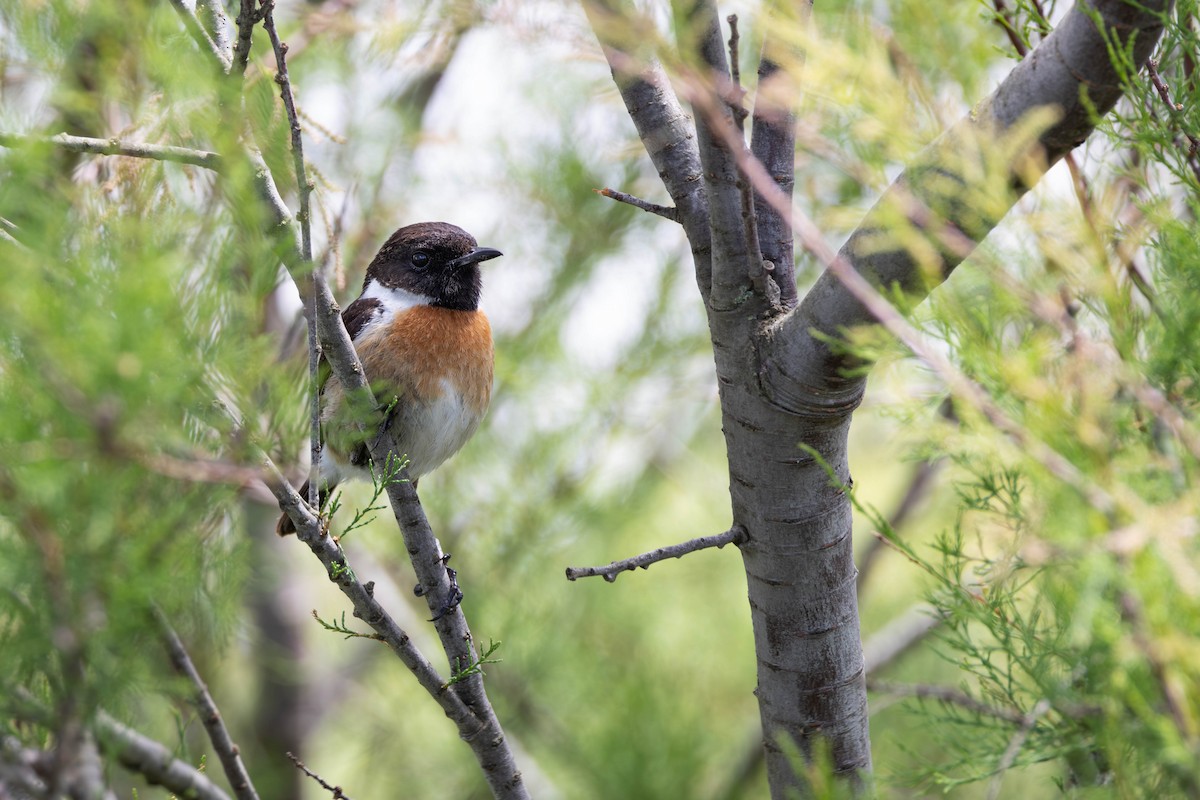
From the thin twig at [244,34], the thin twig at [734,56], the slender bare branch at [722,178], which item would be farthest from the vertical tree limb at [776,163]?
the thin twig at [244,34]

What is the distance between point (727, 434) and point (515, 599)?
9.53ft

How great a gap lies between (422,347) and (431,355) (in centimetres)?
5

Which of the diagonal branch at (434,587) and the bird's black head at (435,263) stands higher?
the bird's black head at (435,263)

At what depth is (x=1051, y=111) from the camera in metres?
1.83

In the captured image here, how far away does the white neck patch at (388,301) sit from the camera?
3.99m

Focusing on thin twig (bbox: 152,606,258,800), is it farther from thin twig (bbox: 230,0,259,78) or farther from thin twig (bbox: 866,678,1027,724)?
thin twig (bbox: 866,678,1027,724)

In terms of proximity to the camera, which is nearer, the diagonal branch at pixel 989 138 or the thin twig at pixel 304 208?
the diagonal branch at pixel 989 138

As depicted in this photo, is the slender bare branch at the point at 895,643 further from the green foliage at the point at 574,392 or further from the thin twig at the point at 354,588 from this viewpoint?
the thin twig at the point at 354,588

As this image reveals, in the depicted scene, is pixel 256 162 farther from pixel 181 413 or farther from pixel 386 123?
pixel 386 123

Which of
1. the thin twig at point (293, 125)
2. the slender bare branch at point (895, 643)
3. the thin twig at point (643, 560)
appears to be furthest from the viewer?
the slender bare branch at point (895, 643)

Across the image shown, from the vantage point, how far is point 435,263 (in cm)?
431

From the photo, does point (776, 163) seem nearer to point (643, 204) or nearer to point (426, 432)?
point (643, 204)

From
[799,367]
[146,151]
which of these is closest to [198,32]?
[146,151]

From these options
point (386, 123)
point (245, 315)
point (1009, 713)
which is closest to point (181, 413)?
point (245, 315)
